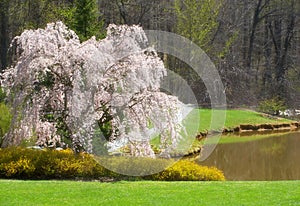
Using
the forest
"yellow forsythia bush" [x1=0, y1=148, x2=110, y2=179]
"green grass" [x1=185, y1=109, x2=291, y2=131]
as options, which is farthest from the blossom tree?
"green grass" [x1=185, y1=109, x2=291, y2=131]

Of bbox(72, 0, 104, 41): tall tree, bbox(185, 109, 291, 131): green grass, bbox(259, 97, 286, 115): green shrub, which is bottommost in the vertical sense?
bbox(185, 109, 291, 131): green grass

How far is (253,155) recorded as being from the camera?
17.1 m

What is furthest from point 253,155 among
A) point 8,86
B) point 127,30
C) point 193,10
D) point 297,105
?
point 297,105

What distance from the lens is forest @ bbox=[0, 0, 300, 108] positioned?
26.9 meters

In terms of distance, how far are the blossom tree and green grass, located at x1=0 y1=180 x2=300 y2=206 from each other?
1.50 meters

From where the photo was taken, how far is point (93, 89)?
973 cm

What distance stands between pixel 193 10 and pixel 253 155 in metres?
14.3

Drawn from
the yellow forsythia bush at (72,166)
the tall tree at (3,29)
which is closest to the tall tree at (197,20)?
the tall tree at (3,29)

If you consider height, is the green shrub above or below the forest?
below

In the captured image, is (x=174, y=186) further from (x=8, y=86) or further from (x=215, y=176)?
(x=8, y=86)

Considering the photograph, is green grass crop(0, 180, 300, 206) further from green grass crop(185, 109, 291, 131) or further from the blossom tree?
green grass crop(185, 109, 291, 131)

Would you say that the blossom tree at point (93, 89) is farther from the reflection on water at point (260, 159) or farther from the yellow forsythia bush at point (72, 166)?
the reflection on water at point (260, 159)

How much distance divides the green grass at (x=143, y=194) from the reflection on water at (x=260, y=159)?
15.5 feet

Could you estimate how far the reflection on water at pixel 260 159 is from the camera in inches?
534
